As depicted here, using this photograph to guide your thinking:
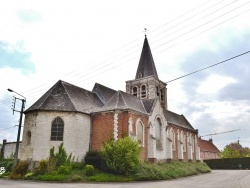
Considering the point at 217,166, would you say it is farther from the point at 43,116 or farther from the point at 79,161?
the point at 43,116

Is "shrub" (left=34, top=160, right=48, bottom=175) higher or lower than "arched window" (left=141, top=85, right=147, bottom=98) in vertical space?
lower

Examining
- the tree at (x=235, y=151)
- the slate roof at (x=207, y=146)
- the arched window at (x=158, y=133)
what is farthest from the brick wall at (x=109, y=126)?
the tree at (x=235, y=151)

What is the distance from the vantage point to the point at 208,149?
64.0 metres

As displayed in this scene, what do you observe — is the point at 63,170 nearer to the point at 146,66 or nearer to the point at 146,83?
the point at 146,83

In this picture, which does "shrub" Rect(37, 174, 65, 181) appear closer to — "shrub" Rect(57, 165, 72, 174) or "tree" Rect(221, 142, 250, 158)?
"shrub" Rect(57, 165, 72, 174)

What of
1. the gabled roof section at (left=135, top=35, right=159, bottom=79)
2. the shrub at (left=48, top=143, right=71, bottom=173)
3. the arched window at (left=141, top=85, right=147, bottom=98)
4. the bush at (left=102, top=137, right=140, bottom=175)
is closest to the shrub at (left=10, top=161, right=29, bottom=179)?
the shrub at (left=48, top=143, right=71, bottom=173)

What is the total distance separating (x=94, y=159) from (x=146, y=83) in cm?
1940

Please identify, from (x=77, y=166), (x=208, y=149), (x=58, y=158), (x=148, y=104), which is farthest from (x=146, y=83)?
(x=208, y=149)

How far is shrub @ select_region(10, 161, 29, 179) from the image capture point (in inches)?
859

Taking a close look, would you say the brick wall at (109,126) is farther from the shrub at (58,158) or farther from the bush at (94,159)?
the shrub at (58,158)

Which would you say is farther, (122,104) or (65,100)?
(65,100)

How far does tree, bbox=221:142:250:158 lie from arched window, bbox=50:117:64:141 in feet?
180

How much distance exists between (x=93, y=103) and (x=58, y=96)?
4.61 metres

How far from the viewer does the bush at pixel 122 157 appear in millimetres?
20547
